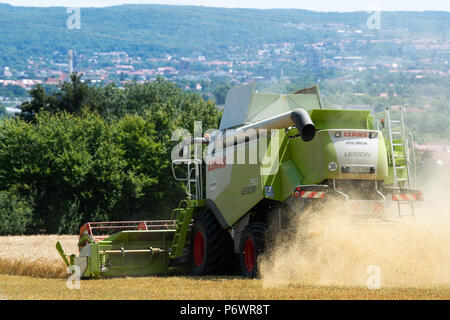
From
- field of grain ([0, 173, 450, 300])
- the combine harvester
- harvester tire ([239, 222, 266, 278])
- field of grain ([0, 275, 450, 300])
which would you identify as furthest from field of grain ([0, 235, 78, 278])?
harvester tire ([239, 222, 266, 278])

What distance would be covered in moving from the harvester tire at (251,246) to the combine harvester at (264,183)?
0.02 meters

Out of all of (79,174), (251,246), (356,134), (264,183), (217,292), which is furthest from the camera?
(79,174)

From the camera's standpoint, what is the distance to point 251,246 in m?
12.5

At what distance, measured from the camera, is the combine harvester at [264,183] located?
11.4m

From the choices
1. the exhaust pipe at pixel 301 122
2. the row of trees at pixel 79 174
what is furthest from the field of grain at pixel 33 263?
the row of trees at pixel 79 174

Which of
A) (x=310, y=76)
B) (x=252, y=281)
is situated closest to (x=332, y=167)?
(x=252, y=281)

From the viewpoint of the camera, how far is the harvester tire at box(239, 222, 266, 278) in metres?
12.0

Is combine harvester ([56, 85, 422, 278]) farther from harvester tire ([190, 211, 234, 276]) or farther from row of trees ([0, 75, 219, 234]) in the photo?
row of trees ([0, 75, 219, 234])

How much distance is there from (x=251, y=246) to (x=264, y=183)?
1285 mm

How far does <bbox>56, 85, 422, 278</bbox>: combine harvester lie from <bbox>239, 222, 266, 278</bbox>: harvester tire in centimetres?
2

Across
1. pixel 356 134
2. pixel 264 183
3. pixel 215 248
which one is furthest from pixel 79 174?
pixel 356 134

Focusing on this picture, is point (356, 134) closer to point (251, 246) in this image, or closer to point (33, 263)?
point (251, 246)

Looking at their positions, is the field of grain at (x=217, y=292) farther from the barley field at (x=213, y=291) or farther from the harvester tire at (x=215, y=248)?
the harvester tire at (x=215, y=248)
